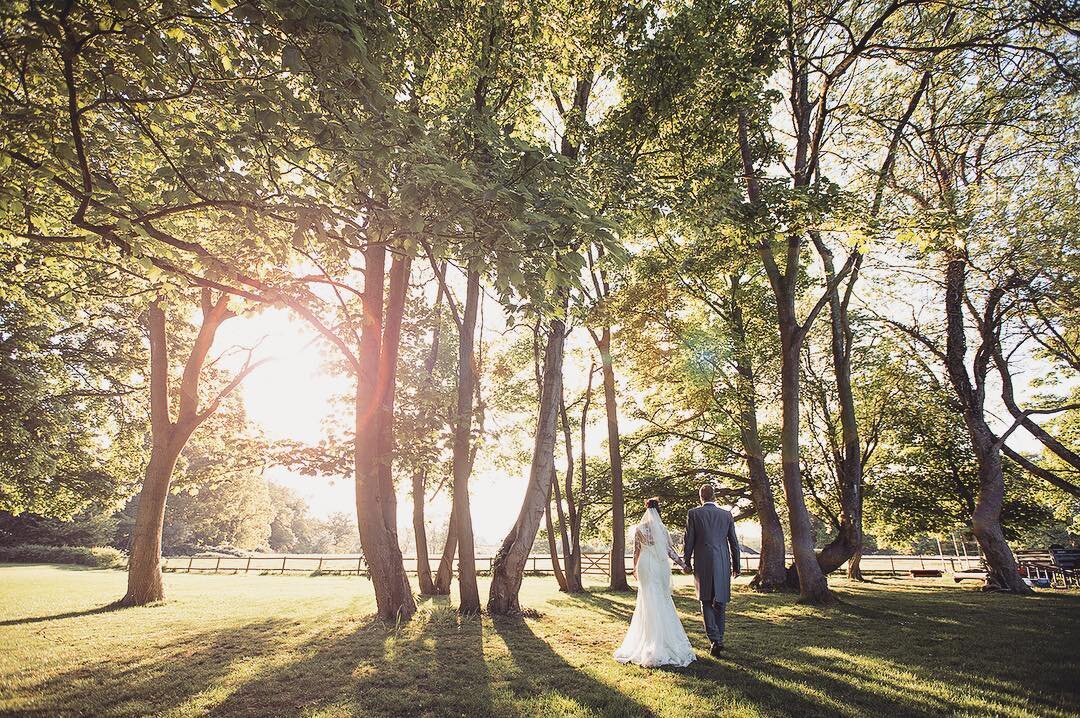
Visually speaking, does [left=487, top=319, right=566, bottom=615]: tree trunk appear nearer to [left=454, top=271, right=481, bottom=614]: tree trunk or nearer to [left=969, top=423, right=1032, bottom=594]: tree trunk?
[left=454, top=271, right=481, bottom=614]: tree trunk

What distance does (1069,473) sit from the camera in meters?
24.0

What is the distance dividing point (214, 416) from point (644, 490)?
16.3 metres

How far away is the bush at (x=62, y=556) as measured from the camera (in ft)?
109

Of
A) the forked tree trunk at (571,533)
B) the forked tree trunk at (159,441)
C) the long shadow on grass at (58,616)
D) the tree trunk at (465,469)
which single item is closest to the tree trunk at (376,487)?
the tree trunk at (465,469)

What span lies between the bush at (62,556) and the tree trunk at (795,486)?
133 feet

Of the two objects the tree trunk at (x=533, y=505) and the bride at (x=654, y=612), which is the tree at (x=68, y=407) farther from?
the bride at (x=654, y=612)

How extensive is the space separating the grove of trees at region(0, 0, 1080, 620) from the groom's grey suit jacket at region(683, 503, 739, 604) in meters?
4.05

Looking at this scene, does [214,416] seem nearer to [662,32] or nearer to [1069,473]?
[662,32]

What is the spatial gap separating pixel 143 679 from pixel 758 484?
1721 cm

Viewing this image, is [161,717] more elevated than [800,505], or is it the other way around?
[800,505]

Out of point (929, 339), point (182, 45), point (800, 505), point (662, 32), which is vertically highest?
point (662, 32)

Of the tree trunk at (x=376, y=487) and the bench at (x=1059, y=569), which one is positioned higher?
the tree trunk at (x=376, y=487)

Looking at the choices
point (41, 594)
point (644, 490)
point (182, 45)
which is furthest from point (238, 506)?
point (182, 45)

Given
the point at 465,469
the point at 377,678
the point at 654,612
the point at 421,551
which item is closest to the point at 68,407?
the point at 421,551
